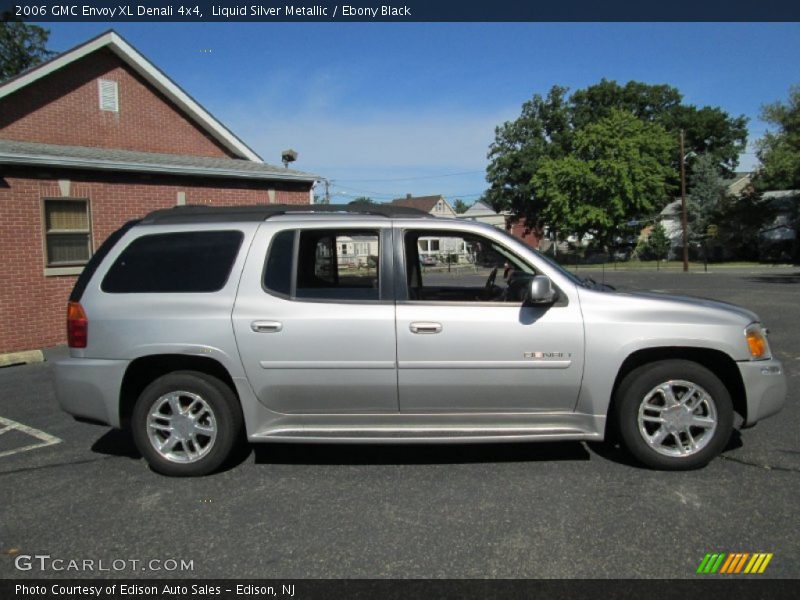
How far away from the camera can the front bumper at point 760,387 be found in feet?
13.4

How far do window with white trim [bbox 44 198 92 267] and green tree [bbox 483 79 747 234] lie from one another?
50.1 m

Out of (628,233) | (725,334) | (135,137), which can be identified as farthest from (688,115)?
(725,334)

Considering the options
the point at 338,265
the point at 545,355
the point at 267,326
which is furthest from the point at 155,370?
the point at 545,355

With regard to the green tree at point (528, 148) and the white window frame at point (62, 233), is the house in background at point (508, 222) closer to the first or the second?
the green tree at point (528, 148)

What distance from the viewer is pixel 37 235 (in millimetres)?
10555

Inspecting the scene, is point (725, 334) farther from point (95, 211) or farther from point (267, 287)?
point (95, 211)

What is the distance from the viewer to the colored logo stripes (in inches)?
117

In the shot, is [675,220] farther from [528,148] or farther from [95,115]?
[95,115]

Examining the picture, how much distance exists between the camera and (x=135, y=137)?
46.9 feet

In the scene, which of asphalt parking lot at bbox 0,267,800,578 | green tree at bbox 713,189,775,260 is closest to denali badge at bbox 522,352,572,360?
asphalt parking lot at bbox 0,267,800,578

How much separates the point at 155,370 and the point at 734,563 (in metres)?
3.82

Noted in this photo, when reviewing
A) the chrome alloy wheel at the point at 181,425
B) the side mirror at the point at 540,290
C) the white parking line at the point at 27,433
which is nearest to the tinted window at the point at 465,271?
the side mirror at the point at 540,290

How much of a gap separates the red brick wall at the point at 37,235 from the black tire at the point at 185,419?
25.0 ft

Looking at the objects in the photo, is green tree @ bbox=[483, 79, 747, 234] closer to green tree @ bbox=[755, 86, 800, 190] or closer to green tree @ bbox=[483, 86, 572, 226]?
green tree @ bbox=[483, 86, 572, 226]
